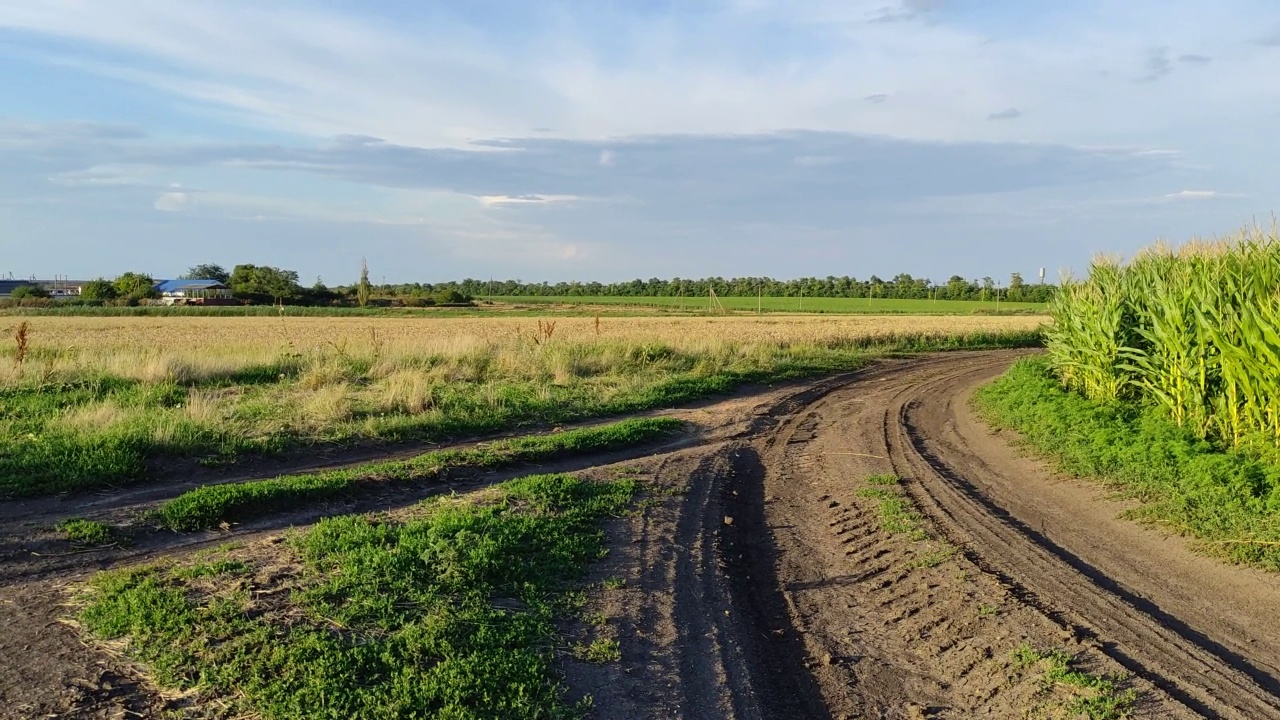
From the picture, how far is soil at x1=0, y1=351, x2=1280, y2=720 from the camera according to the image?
445 centimetres

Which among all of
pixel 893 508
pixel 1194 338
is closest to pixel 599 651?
pixel 893 508

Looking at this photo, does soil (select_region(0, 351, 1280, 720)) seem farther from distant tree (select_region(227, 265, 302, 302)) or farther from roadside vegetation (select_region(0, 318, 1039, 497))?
distant tree (select_region(227, 265, 302, 302))

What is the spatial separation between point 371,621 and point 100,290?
85945 mm

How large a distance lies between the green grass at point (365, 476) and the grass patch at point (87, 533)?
1.49ft

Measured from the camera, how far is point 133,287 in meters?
78.1

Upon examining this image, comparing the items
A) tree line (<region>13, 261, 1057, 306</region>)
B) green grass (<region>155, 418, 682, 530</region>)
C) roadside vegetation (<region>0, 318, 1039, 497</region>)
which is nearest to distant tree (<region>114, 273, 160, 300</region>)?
tree line (<region>13, 261, 1057, 306</region>)

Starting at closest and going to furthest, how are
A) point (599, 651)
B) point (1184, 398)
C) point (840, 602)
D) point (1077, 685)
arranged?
point (1077, 685) < point (599, 651) < point (840, 602) < point (1184, 398)

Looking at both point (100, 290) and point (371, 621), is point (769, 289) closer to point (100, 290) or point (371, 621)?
point (100, 290)

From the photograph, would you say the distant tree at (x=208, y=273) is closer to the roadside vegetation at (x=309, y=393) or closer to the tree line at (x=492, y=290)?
the tree line at (x=492, y=290)

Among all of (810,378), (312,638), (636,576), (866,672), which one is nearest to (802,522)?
(636,576)

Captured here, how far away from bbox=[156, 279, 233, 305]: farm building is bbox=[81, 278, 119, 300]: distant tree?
3.98 metres

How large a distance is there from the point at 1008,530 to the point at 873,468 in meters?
2.72

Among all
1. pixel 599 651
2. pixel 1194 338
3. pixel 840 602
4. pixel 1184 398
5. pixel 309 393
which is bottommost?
pixel 840 602

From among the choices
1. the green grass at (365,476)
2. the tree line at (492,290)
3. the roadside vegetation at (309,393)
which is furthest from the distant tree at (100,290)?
the green grass at (365,476)
